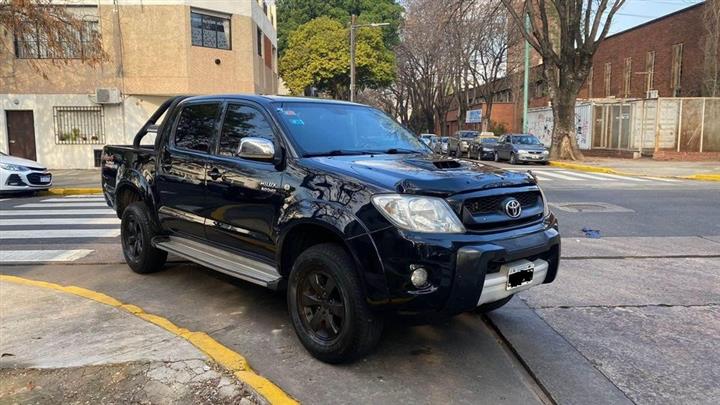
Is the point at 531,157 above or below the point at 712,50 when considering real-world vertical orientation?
below

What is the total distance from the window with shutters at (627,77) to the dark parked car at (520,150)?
655 inches

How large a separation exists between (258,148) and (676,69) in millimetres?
37961

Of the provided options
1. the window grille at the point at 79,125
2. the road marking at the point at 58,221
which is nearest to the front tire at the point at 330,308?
the road marking at the point at 58,221

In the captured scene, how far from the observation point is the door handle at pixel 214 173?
5044 mm

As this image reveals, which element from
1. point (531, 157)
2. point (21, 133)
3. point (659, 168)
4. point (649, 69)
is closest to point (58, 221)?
point (21, 133)

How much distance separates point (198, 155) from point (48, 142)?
69.8 feet

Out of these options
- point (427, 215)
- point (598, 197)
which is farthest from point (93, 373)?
point (598, 197)

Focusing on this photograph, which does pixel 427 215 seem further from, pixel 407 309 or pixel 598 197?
pixel 598 197

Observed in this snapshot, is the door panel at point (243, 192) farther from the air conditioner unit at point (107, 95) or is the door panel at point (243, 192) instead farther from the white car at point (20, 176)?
the air conditioner unit at point (107, 95)

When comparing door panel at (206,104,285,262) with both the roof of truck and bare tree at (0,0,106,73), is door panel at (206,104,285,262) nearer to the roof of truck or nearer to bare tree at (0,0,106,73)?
the roof of truck

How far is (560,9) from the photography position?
2677 cm

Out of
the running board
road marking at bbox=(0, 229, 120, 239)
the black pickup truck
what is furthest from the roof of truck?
road marking at bbox=(0, 229, 120, 239)

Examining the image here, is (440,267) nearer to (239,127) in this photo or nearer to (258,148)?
(258,148)

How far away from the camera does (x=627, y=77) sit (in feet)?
135
